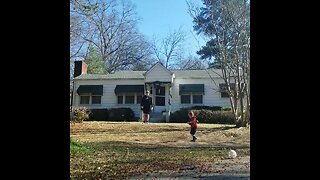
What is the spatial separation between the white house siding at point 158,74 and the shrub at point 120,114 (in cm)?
225

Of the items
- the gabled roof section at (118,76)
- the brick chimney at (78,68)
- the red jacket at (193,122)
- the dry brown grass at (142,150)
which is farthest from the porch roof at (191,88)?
the red jacket at (193,122)

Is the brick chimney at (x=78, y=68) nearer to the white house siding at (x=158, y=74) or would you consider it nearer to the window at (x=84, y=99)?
the window at (x=84, y=99)

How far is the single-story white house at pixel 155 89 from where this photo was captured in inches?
658

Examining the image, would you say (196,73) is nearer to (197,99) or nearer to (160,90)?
(197,99)

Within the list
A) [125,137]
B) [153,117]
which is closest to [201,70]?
[153,117]

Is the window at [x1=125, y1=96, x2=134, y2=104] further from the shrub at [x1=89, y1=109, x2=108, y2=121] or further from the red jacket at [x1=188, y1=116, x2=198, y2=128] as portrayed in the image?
the red jacket at [x1=188, y1=116, x2=198, y2=128]

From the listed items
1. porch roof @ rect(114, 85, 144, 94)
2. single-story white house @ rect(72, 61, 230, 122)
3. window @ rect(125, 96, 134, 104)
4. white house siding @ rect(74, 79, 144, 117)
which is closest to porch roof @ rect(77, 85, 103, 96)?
single-story white house @ rect(72, 61, 230, 122)

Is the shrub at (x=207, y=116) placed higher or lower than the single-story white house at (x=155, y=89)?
A: lower

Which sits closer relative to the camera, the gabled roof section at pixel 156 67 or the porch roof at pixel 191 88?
the porch roof at pixel 191 88

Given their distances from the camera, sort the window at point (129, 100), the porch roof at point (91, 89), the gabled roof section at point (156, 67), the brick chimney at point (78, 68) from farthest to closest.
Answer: the brick chimney at point (78, 68) → the porch roof at point (91, 89) → the window at point (129, 100) → the gabled roof section at point (156, 67)

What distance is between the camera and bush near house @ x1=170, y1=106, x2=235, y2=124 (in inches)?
556
